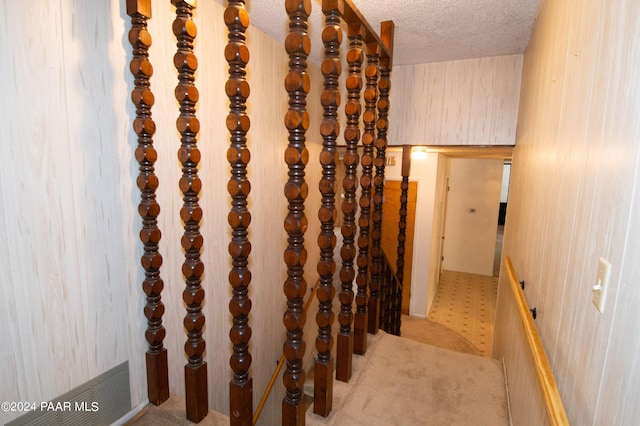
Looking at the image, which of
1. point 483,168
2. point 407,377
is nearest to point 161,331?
point 407,377

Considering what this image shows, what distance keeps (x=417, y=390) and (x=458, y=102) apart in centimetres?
279

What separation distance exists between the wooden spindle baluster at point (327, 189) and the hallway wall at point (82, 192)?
3.41 ft

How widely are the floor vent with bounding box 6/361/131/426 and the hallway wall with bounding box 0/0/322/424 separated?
5 cm

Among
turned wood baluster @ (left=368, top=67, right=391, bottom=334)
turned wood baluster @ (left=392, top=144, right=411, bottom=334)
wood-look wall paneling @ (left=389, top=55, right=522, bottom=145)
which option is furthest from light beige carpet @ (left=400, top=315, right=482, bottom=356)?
wood-look wall paneling @ (left=389, top=55, right=522, bottom=145)

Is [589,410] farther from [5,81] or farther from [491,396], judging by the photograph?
[5,81]

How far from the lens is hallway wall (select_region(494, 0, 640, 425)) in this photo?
0.69m

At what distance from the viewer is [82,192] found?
1.55 meters

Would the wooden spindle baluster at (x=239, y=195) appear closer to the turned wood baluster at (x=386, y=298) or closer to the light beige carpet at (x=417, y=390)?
the light beige carpet at (x=417, y=390)

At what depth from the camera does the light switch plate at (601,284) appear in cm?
78

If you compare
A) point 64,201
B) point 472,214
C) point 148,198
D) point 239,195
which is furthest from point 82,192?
point 472,214

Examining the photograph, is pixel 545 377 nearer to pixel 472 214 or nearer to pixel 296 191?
pixel 296 191

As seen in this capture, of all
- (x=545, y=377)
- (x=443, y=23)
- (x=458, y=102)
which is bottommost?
(x=545, y=377)

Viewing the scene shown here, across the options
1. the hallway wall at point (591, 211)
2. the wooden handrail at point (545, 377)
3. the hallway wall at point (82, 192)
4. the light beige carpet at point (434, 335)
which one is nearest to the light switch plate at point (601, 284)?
the hallway wall at point (591, 211)

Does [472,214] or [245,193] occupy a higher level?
[245,193]
